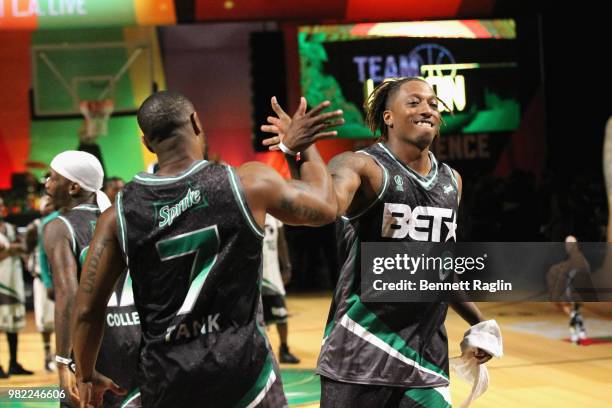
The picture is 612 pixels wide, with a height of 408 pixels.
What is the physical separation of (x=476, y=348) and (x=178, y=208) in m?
1.59

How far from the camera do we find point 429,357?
355 cm

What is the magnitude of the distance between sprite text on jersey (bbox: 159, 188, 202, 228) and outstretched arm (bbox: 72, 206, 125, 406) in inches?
6.2

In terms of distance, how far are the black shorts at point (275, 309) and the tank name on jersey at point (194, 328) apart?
5.37 meters

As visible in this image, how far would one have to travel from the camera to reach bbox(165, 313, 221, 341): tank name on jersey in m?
2.65

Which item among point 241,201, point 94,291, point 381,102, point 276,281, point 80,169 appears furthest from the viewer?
point 276,281

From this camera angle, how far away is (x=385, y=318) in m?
3.51

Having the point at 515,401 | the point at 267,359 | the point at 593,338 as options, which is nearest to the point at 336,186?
the point at 267,359

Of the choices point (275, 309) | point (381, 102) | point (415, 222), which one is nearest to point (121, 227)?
→ point (415, 222)

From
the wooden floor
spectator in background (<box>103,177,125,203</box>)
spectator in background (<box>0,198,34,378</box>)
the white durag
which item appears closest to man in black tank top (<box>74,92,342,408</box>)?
the white durag

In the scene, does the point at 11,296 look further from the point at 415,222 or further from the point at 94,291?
the point at 94,291

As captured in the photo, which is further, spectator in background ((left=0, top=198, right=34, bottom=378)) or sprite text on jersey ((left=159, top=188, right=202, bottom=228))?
spectator in background ((left=0, top=198, right=34, bottom=378))

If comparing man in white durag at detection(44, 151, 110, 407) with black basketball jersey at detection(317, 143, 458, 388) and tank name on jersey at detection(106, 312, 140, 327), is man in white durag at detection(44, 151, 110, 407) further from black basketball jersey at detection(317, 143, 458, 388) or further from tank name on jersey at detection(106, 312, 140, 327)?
black basketball jersey at detection(317, 143, 458, 388)

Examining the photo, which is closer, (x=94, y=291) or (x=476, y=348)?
(x=94, y=291)

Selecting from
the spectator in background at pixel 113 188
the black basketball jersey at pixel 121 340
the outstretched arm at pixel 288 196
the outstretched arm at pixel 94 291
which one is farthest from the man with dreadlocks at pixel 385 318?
the spectator in background at pixel 113 188
